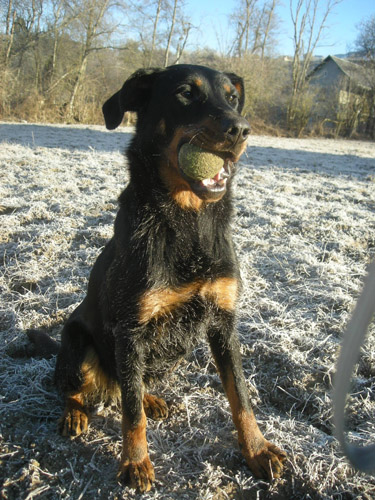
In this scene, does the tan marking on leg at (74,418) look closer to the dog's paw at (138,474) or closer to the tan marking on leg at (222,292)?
the dog's paw at (138,474)

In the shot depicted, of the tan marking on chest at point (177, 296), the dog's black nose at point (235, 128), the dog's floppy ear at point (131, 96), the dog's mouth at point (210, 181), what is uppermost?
the dog's floppy ear at point (131, 96)

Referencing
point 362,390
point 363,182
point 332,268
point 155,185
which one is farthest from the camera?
point 363,182

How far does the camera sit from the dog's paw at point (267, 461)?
198cm

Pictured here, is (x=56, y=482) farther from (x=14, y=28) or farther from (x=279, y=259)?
(x=14, y=28)

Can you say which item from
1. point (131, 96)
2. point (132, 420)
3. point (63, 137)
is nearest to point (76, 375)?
point (132, 420)

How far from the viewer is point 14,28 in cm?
2088

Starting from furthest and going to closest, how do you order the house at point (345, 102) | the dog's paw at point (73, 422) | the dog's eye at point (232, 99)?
the house at point (345, 102) < the dog's eye at point (232, 99) < the dog's paw at point (73, 422)

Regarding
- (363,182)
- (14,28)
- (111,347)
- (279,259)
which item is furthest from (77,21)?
(111,347)

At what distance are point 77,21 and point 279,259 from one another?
24.0 meters

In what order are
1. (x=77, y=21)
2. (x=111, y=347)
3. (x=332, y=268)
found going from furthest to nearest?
(x=77, y=21) < (x=332, y=268) < (x=111, y=347)

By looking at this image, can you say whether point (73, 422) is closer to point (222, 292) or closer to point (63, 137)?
point (222, 292)

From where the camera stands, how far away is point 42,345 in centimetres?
286

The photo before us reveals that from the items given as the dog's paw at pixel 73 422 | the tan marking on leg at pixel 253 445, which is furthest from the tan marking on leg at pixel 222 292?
the dog's paw at pixel 73 422

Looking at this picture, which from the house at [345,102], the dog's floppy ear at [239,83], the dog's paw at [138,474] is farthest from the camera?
the house at [345,102]
